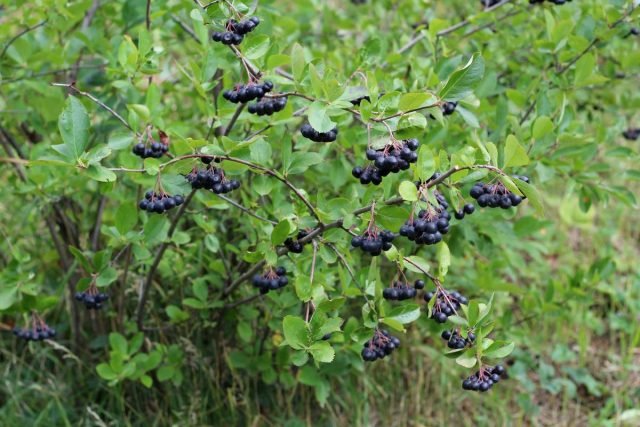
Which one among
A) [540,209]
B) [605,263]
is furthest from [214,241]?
[605,263]

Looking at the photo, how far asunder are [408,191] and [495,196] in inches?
9.2

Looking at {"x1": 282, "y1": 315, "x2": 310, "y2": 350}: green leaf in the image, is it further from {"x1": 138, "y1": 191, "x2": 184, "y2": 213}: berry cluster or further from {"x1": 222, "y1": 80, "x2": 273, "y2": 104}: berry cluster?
{"x1": 222, "y1": 80, "x2": 273, "y2": 104}: berry cluster

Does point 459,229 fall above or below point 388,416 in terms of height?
above

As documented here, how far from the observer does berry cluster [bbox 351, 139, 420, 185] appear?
5.89 feet

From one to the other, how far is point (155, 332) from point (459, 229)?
4.33 feet

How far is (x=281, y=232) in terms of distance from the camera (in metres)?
2.13

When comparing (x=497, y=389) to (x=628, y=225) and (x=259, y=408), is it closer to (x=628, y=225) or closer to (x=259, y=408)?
(x=259, y=408)

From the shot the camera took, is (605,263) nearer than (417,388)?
Yes

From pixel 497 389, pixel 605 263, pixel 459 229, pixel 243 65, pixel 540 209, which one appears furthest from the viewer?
pixel 497 389

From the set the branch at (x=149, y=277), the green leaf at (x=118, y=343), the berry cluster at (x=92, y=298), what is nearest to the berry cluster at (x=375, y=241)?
the branch at (x=149, y=277)

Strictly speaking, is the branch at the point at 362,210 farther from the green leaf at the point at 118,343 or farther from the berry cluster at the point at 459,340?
the green leaf at the point at 118,343

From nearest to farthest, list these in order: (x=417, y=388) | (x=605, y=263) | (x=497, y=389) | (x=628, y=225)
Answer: (x=605, y=263), (x=417, y=388), (x=497, y=389), (x=628, y=225)

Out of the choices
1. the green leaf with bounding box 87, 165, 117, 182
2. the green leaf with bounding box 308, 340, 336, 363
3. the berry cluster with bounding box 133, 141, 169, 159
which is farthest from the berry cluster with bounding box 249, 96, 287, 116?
the green leaf with bounding box 308, 340, 336, 363

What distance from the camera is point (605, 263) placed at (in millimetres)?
3145
